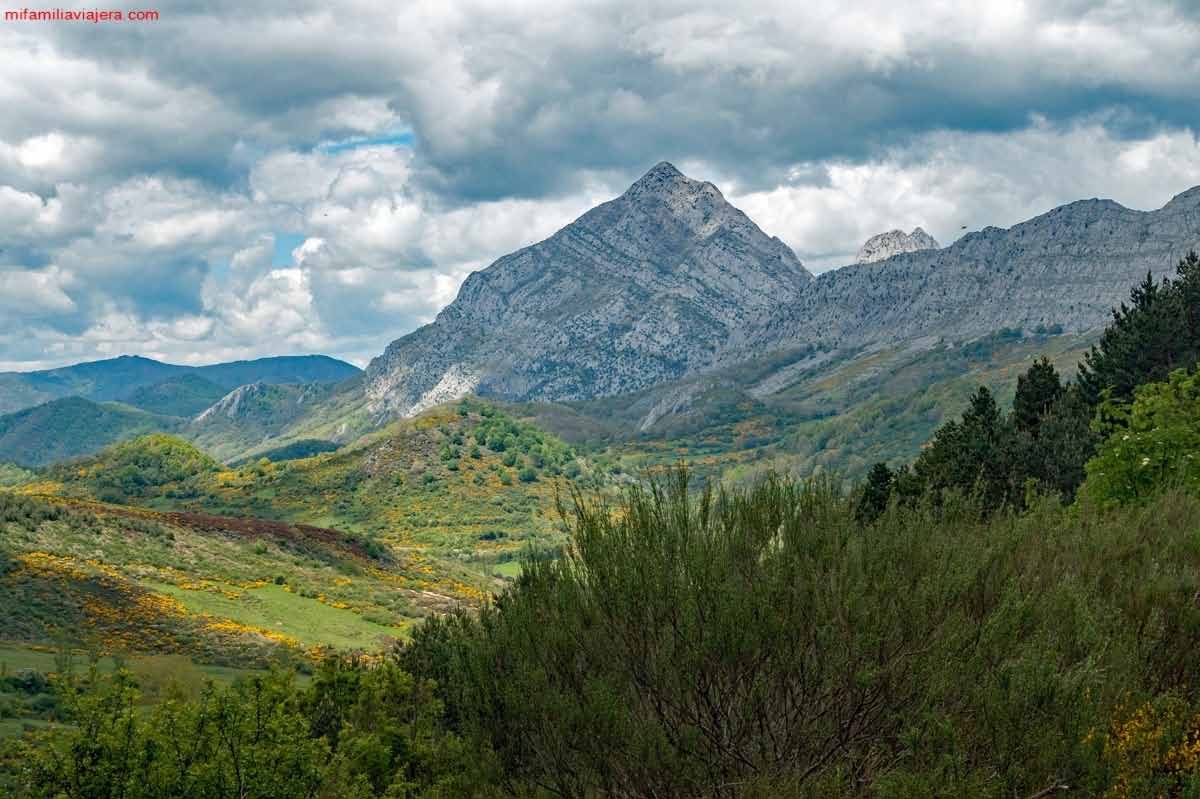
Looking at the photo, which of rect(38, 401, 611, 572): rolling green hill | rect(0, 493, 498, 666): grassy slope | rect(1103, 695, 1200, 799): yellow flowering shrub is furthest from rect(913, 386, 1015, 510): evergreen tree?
rect(38, 401, 611, 572): rolling green hill

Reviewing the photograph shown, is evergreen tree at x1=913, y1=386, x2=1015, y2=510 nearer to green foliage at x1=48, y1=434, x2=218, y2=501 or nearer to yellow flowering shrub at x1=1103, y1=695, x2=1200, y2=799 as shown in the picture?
yellow flowering shrub at x1=1103, y1=695, x2=1200, y2=799

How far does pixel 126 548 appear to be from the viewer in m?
61.4

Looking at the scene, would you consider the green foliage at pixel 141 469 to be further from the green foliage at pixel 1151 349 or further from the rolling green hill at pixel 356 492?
the green foliage at pixel 1151 349

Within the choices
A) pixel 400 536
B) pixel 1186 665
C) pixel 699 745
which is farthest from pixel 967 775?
pixel 400 536

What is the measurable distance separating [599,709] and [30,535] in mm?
59320

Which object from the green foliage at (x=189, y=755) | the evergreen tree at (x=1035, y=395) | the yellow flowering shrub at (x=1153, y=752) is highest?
the evergreen tree at (x=1035, y=395)

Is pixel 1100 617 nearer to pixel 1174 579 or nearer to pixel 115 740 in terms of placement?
pixel 1174 579

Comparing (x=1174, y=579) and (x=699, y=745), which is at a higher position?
(x=1174, y=579)

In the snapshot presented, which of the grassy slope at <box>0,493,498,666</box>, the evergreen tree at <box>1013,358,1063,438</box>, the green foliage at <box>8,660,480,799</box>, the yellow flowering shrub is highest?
the evergreen tree at <box>1013,358,1063,438</box>

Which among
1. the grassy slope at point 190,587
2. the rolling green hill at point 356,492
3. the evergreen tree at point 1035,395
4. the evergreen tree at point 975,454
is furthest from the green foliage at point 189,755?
the rolling green hill at point 356,492

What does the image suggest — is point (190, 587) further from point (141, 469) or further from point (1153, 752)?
point (141, 469)

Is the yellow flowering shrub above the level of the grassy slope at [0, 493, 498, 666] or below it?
above

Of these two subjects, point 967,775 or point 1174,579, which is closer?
point 967,775

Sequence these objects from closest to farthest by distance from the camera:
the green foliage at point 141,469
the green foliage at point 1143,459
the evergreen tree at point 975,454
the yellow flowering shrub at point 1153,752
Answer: the yellow flowering shrub at point 1153,752 < the green foliage at point 1143,459 < the evergreen tree at point 975,454 < the green foliage at point 141,469
